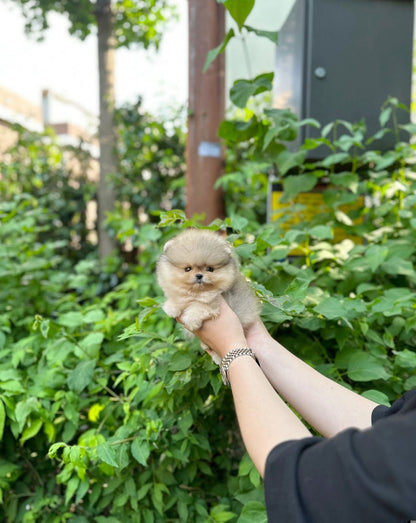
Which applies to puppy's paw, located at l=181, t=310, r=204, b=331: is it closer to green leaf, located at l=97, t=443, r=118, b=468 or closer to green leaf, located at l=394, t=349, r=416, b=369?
green leaf, located at l=97, t=443, r=118, b=468

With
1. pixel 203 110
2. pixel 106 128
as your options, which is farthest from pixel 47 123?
pixel 203 110

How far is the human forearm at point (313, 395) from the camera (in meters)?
1.16

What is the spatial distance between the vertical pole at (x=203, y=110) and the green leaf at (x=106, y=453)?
1345mm

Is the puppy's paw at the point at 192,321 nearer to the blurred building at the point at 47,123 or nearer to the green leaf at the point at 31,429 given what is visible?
the green leaf at the point at 31,429

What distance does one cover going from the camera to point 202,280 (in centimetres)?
130

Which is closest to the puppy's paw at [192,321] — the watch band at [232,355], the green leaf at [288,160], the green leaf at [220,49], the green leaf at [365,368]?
the watch band at [232,355]

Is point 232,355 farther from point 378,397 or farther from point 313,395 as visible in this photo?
point 378,397

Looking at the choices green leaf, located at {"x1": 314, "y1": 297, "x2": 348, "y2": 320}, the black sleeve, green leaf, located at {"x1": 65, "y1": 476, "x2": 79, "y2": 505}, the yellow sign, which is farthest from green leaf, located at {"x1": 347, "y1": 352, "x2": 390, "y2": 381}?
green leaf, located at {"x1": 65, "y1": 476, "x2": 79, "y2": 505}

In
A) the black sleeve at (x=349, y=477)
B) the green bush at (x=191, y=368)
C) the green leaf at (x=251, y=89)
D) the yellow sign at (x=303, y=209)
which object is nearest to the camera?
the black sleeve at (x=349, y=477)

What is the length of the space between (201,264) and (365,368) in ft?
2.06

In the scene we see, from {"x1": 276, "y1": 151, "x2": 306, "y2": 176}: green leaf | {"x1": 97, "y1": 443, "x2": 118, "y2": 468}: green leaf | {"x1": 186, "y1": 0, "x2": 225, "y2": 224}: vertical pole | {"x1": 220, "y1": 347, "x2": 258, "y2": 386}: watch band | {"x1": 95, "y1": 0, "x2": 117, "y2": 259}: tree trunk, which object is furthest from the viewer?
{"x1": 95, "y1": 0, "x2": 117, "y2": 259}: tree trunk

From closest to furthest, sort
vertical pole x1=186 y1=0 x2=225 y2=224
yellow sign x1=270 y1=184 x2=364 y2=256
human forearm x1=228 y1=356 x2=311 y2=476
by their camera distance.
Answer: human forearm x1=228 y1=356 x2=311 y2=476, yellow sign x1=270 y1=184 x2=364 y2=256, vertical pole x1=186 y1=0 x2=225 y2=224

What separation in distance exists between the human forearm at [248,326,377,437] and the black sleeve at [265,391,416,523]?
31cm

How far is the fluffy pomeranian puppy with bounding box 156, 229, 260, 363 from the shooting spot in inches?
51.3
